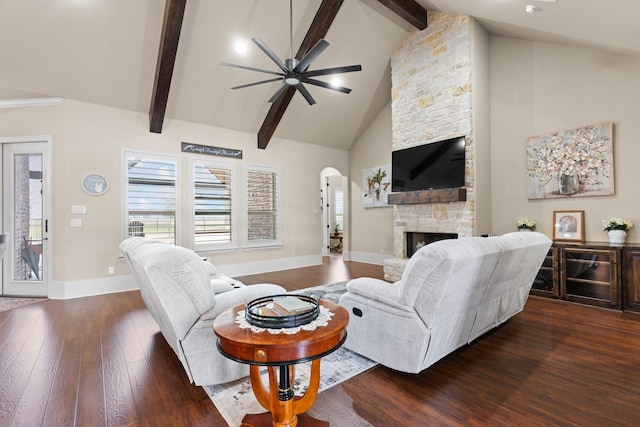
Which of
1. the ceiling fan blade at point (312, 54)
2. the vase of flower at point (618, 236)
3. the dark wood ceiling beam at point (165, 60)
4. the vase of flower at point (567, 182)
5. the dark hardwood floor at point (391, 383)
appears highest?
the dark wood ceiling beam at point (165, 60)

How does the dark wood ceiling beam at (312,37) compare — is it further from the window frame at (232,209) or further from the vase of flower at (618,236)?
the vase of flower at (618,236)

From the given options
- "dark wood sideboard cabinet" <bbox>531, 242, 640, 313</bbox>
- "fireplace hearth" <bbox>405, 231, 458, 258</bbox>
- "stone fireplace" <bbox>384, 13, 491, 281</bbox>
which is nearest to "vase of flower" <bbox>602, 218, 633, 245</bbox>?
"dark wood sideboard cabinet" <bbox>531, 242, 640, 313</bbox>

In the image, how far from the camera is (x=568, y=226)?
4.47m

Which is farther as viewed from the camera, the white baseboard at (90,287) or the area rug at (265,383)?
the white baseboard at (90,287)

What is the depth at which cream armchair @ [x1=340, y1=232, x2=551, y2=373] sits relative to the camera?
203 cm

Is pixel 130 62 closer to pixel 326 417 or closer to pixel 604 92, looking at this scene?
pixel 326 417

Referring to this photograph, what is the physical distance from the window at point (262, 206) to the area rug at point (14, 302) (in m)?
3.39

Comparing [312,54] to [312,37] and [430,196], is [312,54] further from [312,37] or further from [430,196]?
[430,196]

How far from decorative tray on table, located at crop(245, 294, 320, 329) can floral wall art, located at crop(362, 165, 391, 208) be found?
5.80 metres

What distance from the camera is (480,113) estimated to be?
16.4ft

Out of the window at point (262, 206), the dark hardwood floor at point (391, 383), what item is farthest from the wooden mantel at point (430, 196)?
the window at point (262, 206)

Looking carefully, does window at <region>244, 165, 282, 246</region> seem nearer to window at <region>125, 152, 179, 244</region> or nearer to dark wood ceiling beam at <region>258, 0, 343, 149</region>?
dark wood ceiling beam at <region>258, 0, 343, 149</region>

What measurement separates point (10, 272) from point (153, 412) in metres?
4.77

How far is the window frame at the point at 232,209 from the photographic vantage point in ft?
19.1
